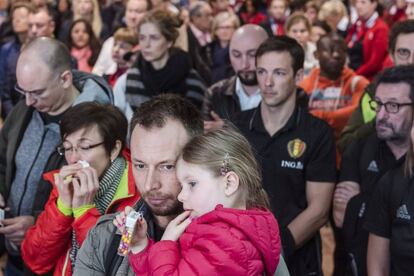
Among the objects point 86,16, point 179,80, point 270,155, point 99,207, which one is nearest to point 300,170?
point 270,155

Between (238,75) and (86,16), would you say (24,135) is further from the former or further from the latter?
(86,16)

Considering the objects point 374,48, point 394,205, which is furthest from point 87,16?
point 394,205

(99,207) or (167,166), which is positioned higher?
(167,166)

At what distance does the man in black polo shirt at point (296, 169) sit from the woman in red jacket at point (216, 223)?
4.04 feet

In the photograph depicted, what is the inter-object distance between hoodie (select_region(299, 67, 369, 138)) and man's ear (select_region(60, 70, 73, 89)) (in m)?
2.10

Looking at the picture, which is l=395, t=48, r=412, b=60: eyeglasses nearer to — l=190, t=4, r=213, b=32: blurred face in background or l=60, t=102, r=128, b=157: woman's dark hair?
l=60, t=102, r=128, b=157: woman's dark hair

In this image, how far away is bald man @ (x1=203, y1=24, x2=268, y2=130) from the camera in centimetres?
473

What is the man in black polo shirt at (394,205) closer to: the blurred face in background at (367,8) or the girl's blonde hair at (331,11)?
the blurred face in background at (367,8)

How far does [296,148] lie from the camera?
3.81m

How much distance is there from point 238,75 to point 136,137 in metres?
2.22

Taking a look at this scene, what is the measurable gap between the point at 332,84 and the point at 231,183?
3469 mm

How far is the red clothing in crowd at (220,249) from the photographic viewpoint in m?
2.24

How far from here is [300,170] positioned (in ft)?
12.5

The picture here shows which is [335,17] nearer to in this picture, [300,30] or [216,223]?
[300,30]
